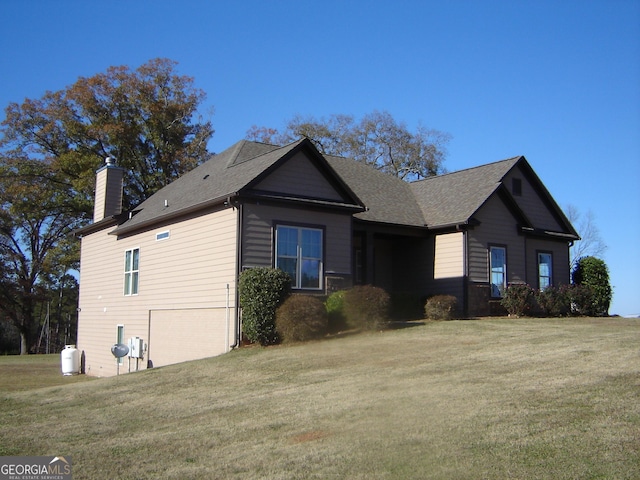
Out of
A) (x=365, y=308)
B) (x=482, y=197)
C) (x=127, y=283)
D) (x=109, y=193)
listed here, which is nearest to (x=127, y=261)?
(x=127, y=283)

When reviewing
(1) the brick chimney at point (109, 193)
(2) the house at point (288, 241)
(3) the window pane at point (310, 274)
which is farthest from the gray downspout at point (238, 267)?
(1) the brick chimney at point (109, 193)

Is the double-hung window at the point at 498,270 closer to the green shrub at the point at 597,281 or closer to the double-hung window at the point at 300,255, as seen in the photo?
the green shrub at the point at 597,281

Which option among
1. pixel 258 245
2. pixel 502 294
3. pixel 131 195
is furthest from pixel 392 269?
pixel 131 195

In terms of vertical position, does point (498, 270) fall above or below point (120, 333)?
above

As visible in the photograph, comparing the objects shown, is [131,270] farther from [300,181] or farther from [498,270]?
[498,270]

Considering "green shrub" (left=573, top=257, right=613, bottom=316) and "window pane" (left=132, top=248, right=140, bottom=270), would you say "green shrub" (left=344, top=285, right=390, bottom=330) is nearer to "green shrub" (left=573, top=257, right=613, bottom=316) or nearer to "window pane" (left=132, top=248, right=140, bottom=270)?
"window pane" (left=132, top=248, right=140, bottom=270)

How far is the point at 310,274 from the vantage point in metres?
20.1

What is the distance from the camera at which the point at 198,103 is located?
150ft

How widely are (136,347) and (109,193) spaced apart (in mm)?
7955

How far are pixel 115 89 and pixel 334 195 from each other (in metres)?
26.5

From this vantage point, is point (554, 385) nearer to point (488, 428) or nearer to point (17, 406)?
point (488, 428)

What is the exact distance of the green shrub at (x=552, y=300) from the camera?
2456 cm

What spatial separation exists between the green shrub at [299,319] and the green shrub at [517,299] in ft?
29.5

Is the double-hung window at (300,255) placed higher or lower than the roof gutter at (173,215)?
lower
